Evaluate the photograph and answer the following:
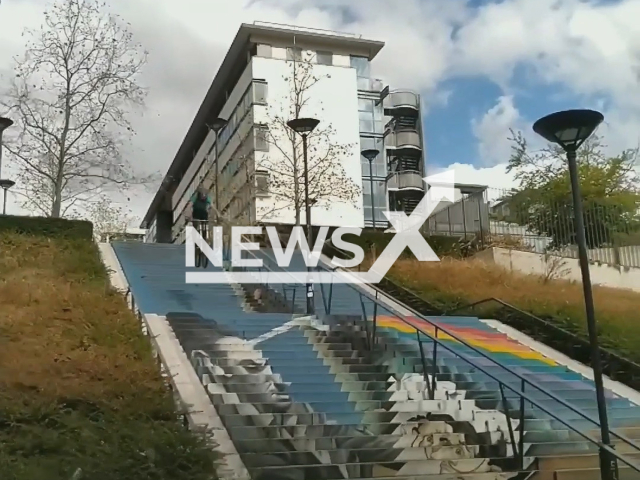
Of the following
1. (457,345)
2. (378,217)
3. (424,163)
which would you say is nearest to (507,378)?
(457,345)

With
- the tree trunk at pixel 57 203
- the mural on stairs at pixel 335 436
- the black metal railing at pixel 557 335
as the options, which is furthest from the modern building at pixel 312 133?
the mural on stairs at pixel 335 436

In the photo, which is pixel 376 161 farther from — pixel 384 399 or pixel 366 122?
pixel 384 399

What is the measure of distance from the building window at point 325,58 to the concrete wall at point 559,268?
24151 millimetres

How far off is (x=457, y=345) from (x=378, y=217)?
28.9 m

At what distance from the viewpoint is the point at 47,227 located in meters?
20.8

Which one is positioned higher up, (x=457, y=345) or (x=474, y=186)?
(x=474, y=186)

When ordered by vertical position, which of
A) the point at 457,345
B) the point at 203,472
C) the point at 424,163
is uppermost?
the point at 424,163

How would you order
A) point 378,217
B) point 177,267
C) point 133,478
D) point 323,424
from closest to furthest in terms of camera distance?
point 133,478 → point 323,424 → point 177,267 → point 378,217

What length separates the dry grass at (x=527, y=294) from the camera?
559 inches

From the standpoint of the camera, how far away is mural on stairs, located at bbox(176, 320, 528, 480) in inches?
322

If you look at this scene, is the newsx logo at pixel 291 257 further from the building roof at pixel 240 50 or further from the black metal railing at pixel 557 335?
the building roof at pixel 240 50

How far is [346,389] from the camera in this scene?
1060 centimetres

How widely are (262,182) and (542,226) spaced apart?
10114 millimetres

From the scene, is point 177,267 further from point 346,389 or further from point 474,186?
point 474,186
